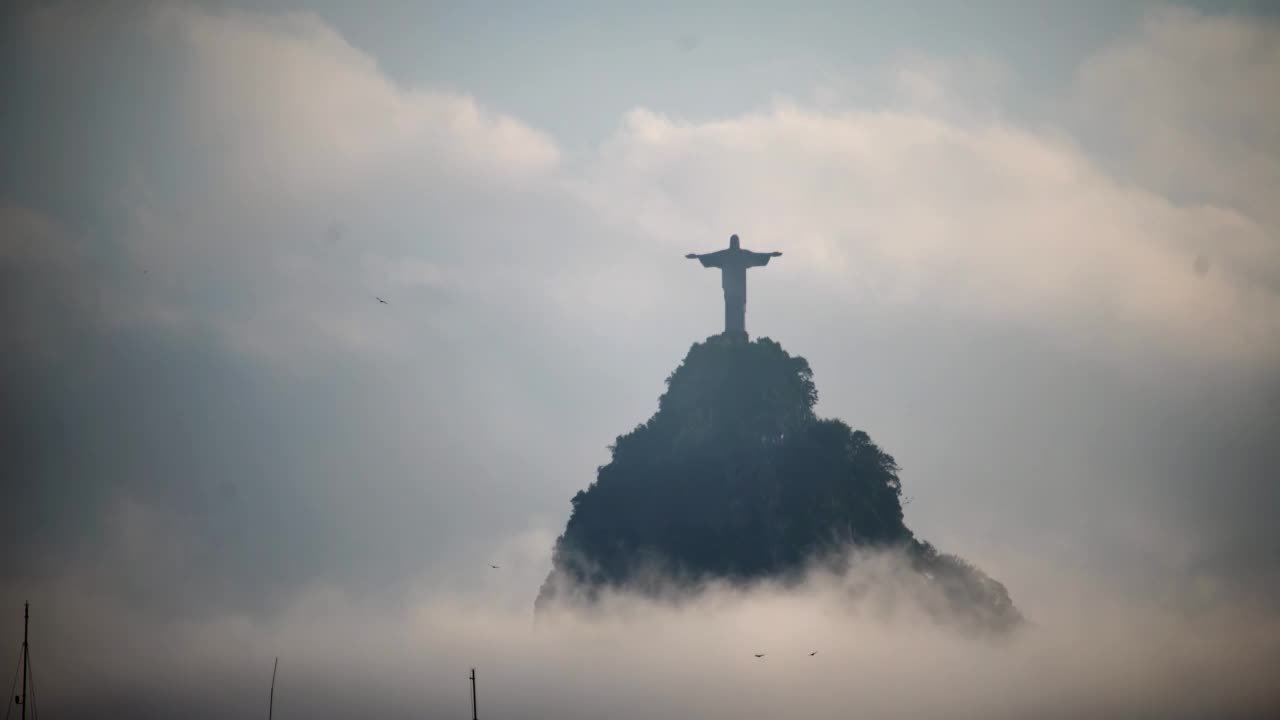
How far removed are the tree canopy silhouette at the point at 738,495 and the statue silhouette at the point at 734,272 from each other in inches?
63.2

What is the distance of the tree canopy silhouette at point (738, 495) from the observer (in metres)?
146

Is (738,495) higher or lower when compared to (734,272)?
lower

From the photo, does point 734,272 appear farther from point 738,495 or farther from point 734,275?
point 738,495

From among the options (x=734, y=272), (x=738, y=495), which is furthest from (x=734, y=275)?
(x=738, y=495)

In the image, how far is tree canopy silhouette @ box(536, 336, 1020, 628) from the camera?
146 meters

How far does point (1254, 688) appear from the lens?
18412 cm

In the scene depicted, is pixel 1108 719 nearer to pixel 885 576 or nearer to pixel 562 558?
pixel 885 576

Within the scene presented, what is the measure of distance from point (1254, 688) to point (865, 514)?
2583 inches

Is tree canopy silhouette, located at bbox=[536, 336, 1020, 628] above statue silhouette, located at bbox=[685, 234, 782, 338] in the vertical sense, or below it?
below

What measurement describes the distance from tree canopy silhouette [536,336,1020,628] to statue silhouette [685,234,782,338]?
1.61 m

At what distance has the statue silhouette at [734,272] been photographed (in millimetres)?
147625

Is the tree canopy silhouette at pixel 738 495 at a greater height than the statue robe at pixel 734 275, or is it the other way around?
the statue robe at pixel 734 275

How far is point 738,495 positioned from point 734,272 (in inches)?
803

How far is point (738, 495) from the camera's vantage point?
480 ft
